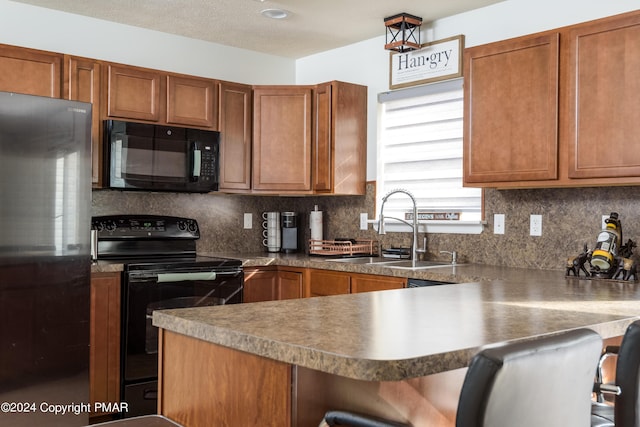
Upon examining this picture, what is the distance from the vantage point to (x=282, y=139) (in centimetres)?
453

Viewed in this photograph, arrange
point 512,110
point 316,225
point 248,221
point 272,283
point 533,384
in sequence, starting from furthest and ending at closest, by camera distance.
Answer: point 248,221 → point 316,225 → point 272,283 → point 512,110 → point 533,384

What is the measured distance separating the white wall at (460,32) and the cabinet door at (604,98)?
0.46m

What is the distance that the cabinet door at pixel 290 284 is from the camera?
412cm

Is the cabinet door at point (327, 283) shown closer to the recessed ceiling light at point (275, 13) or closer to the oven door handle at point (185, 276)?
the oven door handle at point (185, 276)

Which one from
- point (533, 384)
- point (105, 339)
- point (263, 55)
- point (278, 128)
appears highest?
point (263, 55)

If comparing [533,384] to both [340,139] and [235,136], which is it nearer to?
[340,139]

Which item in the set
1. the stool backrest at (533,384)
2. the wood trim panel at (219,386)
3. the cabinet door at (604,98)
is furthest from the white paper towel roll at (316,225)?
the stool backrest at (533,384)

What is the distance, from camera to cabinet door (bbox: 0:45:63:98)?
11.5ft

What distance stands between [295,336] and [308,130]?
327 centimetres

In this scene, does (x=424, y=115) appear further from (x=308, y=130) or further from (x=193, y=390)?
(x=193, y=390)

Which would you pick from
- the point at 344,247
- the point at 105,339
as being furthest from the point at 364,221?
the point at 105,339

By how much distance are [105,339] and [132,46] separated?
1996 mm

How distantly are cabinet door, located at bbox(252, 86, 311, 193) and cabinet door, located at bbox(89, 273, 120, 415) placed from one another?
53.6 inches

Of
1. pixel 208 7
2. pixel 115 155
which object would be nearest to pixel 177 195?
pixel 115 155
